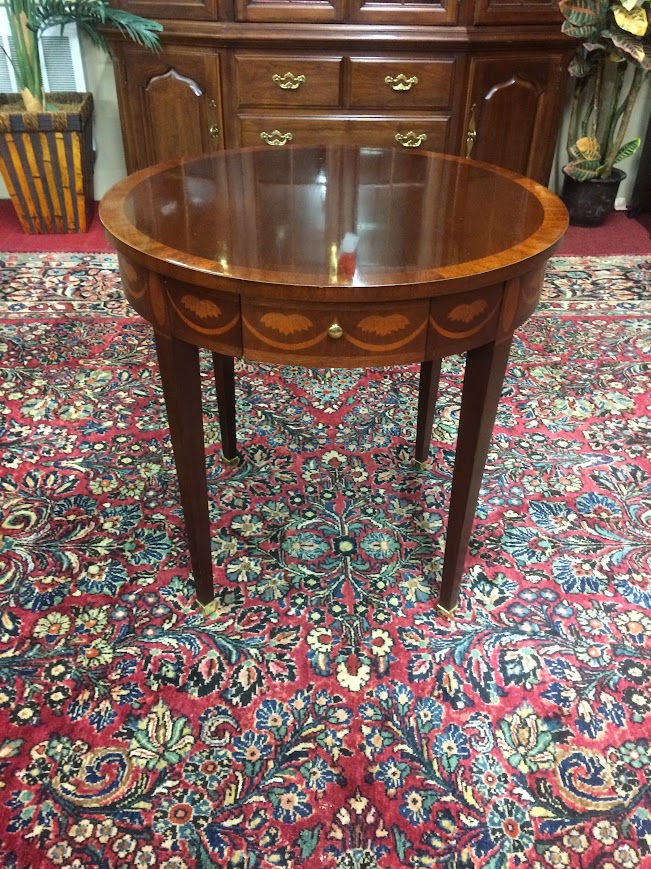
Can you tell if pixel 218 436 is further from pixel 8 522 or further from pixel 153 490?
pixel 8 522

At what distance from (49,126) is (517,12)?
2.21 meters

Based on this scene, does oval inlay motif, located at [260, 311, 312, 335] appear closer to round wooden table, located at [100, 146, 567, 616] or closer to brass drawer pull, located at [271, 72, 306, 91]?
round wooden table, located at [100, 146, 567, 616]

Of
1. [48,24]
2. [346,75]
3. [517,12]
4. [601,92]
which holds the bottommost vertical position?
[601,92]

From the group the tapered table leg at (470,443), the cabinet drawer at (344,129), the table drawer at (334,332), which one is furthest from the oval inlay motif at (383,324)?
the cabinet drawer at (344,129)

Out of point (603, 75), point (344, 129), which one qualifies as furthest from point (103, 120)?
point (603, 75)

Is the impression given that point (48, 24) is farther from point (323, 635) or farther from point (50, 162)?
point (323, 635)

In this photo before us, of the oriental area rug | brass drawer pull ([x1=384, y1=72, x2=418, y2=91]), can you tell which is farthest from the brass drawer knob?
brass drawer pull ([x1=384, y1=72, x2=418, y2=91])

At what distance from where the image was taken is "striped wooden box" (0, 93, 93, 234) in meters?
3.35

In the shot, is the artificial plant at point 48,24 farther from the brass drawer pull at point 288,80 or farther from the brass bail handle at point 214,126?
the brass drawer pull at point 288,80

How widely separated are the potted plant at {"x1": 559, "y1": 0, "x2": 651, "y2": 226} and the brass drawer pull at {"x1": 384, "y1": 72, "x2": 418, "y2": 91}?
2.35 feet

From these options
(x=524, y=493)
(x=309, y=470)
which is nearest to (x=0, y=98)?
(x=309, y=470)

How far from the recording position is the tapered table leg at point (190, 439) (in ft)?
4.29

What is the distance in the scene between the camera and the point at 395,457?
83.9 inches

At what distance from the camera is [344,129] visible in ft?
10.5
